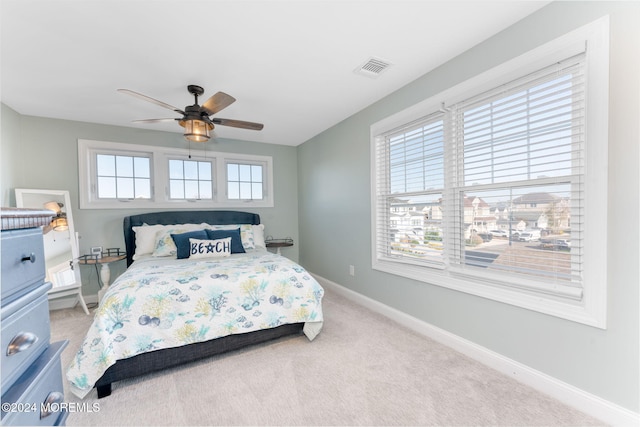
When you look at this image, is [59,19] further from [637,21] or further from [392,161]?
[637,21]

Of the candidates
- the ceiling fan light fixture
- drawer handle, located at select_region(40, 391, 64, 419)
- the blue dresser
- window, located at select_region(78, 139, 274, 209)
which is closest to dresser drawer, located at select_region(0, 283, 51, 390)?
the blue dresser

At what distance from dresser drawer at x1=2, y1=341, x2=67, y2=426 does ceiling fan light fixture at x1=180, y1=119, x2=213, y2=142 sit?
6.88ft

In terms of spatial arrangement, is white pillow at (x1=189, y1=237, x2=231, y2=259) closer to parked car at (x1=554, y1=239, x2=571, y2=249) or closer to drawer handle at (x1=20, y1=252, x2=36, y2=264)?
drawer handle at (x1=20, y1=252, x2=36, y2=264)

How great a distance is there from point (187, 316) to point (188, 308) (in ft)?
0.19

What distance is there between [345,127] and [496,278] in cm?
260

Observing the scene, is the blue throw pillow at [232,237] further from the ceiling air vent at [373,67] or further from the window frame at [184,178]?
the ceiling air vent at [373,67]

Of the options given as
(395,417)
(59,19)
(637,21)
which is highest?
(59,19)

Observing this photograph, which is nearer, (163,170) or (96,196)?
(96,196)

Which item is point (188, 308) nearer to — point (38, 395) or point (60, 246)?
point (38, 395)

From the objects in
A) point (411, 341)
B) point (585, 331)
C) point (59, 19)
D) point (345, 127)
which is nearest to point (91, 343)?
point (59, 19)

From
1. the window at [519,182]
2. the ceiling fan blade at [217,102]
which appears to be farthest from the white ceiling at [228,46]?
the window at [519,182]

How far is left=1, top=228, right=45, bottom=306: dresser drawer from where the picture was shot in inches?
28.0

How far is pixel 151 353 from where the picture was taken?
1964mm

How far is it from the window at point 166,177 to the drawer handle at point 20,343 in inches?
148
